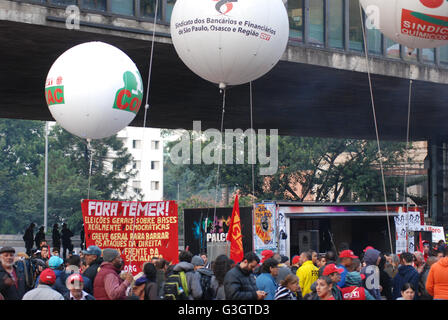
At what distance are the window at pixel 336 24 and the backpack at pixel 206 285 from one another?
59.4ft

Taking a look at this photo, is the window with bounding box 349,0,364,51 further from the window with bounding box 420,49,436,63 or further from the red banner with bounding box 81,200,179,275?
the red banner with bounding box 81,200,179,275

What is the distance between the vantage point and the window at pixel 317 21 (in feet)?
84.3

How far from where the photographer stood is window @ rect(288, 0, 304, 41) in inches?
985

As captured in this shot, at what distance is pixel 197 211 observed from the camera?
21641mm

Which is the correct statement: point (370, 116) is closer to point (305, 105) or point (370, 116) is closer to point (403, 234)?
point (305, 105)

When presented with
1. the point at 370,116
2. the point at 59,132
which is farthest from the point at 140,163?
the point at 370,116

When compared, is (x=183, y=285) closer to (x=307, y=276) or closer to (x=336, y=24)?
(x=307, y=276)

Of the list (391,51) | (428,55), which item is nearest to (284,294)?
(391,51)

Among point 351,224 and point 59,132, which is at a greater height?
point 59,132

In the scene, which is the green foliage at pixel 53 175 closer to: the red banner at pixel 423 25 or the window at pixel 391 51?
the window at pixel 391 51

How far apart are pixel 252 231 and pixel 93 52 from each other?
8.94m

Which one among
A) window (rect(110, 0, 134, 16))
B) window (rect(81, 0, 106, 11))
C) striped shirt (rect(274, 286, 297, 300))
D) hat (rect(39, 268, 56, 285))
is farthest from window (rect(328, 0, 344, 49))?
hat (rect(39, 268, 56, 285))

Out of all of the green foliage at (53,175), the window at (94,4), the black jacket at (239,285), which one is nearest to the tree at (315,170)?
the green foliage at (53,175)

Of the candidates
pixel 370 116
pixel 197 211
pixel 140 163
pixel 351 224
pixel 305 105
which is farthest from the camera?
pixel 140 163
